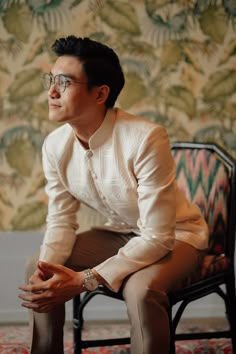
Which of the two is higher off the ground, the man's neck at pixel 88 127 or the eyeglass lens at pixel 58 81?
the eyeglass lens at pixel 58 81

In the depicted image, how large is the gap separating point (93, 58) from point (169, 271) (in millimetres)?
653

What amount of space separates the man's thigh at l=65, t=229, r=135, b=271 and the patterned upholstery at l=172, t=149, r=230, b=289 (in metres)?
0.28

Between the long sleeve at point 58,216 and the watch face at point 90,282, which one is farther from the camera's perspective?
the long sleeve at point 58,216

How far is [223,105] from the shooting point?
2586 millimetres

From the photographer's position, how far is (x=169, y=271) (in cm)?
174

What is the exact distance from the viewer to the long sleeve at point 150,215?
1720 mm

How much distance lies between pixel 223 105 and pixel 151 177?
967 mm

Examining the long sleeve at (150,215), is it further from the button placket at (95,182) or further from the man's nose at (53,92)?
the man's nose at (53,92)

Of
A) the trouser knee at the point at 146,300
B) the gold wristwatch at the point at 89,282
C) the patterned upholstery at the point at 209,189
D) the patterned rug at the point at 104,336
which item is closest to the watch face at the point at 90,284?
the gold wristwatch at the point at 89,282

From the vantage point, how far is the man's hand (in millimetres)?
1659

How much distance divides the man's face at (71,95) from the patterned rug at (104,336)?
98cm

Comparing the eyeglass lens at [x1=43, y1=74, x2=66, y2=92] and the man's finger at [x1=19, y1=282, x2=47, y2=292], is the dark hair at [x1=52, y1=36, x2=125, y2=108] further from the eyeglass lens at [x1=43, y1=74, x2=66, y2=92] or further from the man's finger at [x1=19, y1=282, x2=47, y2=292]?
the man's finger at [x1=19, y1=282, x2=47, y2=292]

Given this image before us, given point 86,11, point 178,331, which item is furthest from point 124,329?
point 86,11

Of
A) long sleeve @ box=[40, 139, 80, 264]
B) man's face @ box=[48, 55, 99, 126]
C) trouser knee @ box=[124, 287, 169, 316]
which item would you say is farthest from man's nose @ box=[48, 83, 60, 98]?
trouser knee @ box=[124, 287, 169, 316]
